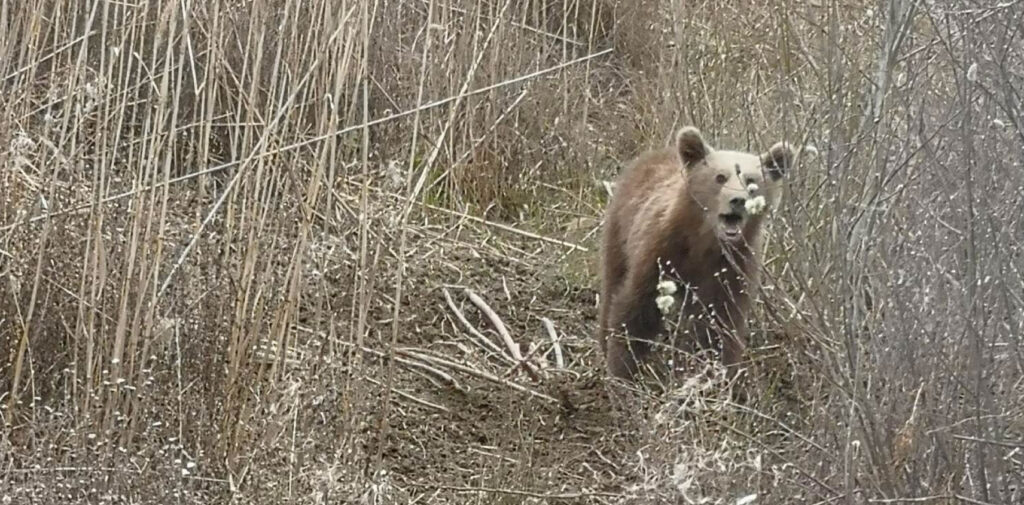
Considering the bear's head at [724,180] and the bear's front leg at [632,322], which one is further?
the bear's front leg at [632,322]

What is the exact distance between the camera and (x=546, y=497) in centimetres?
357

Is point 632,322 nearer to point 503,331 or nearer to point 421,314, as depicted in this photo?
point 503,331

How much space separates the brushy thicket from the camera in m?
2.80

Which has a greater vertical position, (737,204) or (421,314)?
(737,204)

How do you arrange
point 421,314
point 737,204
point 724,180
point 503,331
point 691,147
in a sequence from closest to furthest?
point 737,204 < point 724,180 < point 691,147 < point 503,331 < point 421,314

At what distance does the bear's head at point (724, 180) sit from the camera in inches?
175

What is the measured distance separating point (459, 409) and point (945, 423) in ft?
6.56

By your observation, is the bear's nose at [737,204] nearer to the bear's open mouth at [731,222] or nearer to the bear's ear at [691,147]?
the bear's open mouth at [731,222]

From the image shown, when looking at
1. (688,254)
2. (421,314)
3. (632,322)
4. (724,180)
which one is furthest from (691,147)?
(421,314)

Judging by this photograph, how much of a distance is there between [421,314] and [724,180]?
127 cm

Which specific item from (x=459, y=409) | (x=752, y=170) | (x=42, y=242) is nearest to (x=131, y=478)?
(x=42, y=242)

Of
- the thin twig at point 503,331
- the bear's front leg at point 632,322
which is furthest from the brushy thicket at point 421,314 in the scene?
the bear's front leg at point 632,322

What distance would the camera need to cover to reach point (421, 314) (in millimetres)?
5219

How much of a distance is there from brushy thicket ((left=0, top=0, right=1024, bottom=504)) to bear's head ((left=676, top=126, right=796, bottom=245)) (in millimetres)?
212
